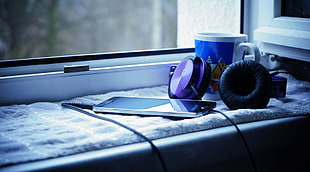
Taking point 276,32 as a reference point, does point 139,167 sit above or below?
below

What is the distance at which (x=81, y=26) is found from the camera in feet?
10.1

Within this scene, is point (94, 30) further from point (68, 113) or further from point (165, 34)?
point (68, 113)

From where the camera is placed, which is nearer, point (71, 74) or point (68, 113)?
point (68, 113)

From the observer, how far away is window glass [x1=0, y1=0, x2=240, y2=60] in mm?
2688

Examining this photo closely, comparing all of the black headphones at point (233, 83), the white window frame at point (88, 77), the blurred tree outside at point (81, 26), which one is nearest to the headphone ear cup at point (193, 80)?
the black headphones at point (233, 83)

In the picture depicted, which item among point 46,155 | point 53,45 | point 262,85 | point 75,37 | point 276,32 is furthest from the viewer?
point 75,37

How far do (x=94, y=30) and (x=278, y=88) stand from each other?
247cm

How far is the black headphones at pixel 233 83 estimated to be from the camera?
0.77 metres

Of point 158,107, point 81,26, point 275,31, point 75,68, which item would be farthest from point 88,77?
point 81,26

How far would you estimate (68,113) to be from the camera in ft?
2.58

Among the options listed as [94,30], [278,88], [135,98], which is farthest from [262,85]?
[94,30]

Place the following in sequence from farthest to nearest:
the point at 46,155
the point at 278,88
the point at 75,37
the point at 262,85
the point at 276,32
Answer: the point at 75,37 < the point at 276,32 < the point at 278,88 < the point at 262,85 < the point at 46,155

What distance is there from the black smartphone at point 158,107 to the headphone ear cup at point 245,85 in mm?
47

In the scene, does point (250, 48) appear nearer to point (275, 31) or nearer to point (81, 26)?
point (275, 31)
